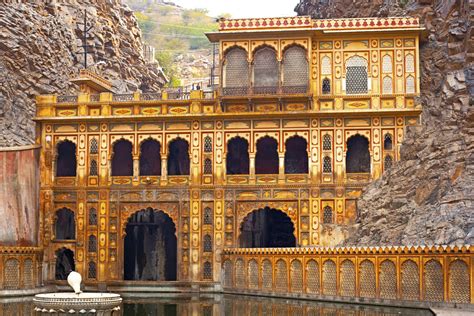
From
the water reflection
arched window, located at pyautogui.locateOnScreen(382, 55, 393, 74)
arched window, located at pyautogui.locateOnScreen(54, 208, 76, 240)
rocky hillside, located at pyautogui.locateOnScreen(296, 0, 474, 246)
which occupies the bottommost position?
the water reflection

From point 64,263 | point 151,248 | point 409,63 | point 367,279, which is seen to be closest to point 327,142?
point 409,63

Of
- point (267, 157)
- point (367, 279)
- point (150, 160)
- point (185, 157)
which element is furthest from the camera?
point (150, 160)

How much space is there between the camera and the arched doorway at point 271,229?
148 feet

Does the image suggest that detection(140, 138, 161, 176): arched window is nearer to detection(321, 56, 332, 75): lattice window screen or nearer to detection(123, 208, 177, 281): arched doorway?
detection(123, 208, 177, 281): arched doorway

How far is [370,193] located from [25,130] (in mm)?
22319

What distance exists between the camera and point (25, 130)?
4959 cm

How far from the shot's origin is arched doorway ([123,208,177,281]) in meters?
44.3

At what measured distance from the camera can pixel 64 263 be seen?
1705 inches

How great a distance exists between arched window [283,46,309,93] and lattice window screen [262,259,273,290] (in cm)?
894

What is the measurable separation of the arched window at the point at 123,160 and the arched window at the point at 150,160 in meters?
0.72

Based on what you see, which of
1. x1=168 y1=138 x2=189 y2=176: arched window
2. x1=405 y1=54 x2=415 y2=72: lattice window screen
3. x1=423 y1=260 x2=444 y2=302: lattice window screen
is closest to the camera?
x1=423 y1=260 x2=444 y2=302: lattice window screen

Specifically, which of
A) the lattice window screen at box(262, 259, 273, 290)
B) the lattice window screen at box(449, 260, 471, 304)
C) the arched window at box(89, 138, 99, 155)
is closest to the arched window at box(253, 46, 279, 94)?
the arched window at box(89, 138, 99, 155)

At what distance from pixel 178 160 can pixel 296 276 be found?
1219 cm

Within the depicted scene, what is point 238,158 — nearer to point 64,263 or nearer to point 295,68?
point 295,68
